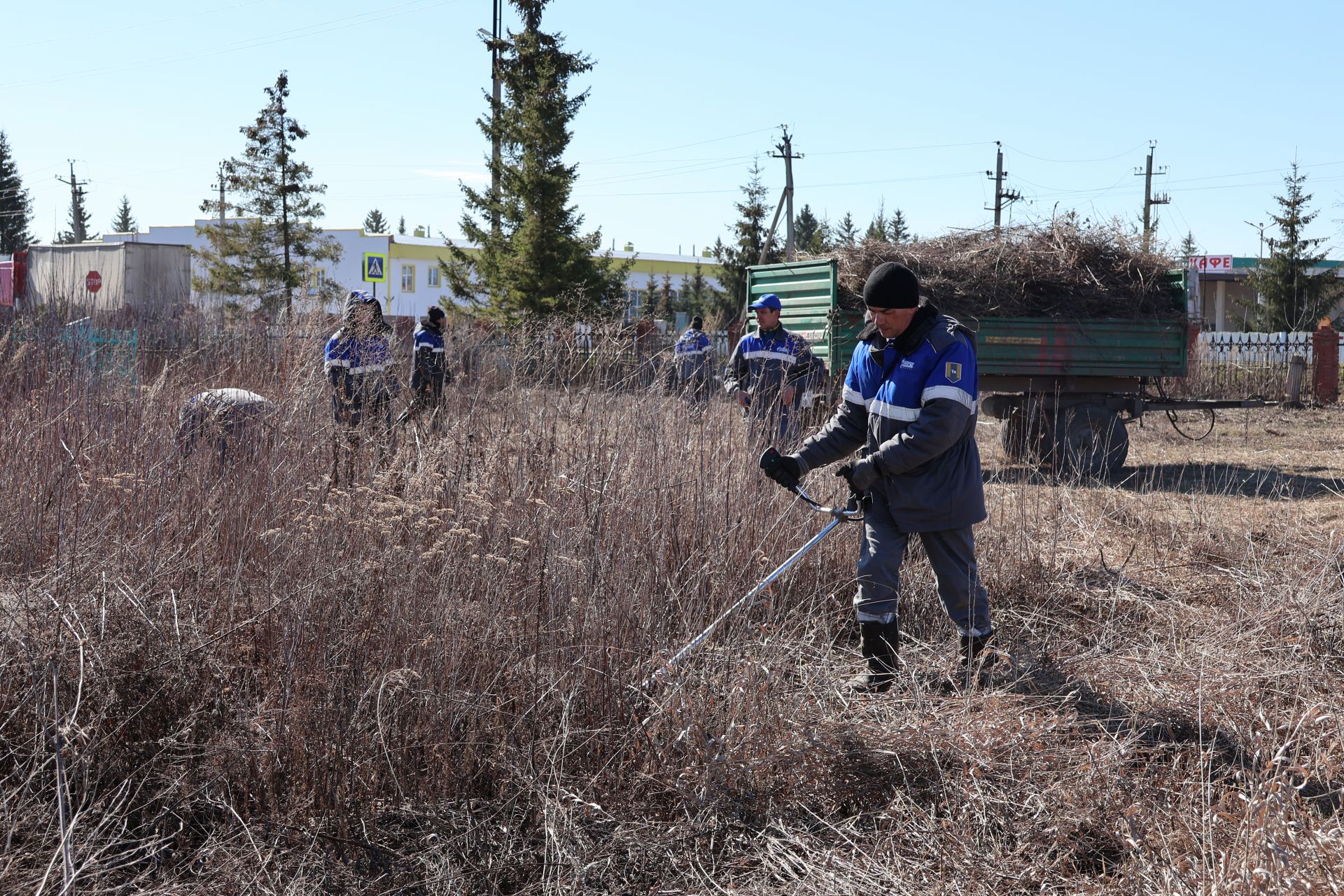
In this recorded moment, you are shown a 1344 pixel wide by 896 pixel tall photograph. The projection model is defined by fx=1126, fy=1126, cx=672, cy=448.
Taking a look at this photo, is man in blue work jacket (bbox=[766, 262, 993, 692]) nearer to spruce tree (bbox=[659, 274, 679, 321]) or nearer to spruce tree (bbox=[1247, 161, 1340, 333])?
spruce tree (bbox=[659, 274, 679, 321])

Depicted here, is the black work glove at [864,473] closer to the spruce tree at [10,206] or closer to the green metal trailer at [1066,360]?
the green metal trailer at [1066,360]

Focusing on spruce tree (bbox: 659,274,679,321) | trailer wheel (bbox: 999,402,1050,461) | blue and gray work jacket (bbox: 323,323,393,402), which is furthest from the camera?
spruce tree (bbox: 659,274,679,321)

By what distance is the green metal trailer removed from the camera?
9945 millimetres

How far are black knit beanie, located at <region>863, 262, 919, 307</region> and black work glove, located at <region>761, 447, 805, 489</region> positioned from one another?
66 centimetres

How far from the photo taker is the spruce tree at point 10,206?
57469 millimetres

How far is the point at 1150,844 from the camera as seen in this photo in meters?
2.84

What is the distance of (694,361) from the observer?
9.43m

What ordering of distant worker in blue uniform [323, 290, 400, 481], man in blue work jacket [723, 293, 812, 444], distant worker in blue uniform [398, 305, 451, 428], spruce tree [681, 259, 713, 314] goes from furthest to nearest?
1. spruce tree [681, 259, 713, 314]
2. distant worker in blue uniform [398, 305, 451, 428]
3. man in blue work jacket [723, 293, 812, 444]
4. distant worker in blue uniform [323, 290, 400, 481]

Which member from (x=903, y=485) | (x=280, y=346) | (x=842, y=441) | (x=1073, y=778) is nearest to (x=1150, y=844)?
(x=1073, y=778)

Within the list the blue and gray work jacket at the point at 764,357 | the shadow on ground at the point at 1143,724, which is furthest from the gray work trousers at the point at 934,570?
the blue and gray work jacket at the point at 764,357

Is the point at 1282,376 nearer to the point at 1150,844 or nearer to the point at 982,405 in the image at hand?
the point at 982,405

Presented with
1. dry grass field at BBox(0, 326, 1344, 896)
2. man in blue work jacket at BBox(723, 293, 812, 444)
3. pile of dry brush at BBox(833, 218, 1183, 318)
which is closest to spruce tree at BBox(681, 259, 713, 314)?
pile of dry brush at BBox(833, 218, 1183, 318)

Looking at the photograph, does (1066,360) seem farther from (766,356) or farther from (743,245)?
(743,245)

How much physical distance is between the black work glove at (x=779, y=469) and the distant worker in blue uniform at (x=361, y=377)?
5.48ft
